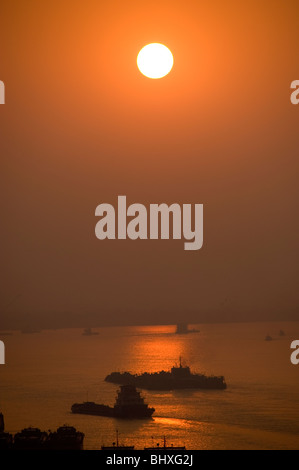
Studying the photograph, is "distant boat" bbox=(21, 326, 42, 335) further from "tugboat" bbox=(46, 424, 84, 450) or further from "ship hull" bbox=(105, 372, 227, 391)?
"tugboat" bbox=(46, 424, 84, 450)

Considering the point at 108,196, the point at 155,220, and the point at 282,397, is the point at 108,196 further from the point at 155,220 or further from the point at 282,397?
the point at 282,397

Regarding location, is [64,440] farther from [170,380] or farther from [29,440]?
[170,380]

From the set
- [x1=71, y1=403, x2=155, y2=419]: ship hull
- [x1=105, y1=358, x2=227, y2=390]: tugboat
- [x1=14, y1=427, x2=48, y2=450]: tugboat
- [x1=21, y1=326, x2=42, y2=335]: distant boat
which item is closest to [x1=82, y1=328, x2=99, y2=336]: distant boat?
[x1=105, y1=358, x2=227, y2=390]: tugboat

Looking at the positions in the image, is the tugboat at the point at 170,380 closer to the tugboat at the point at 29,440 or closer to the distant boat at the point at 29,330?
the distant boat at the point at 29,330

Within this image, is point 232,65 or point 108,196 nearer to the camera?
point 232,65

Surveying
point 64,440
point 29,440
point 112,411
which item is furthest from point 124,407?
point 29,440

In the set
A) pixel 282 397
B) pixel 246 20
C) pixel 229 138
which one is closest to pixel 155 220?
pixel 229 138
